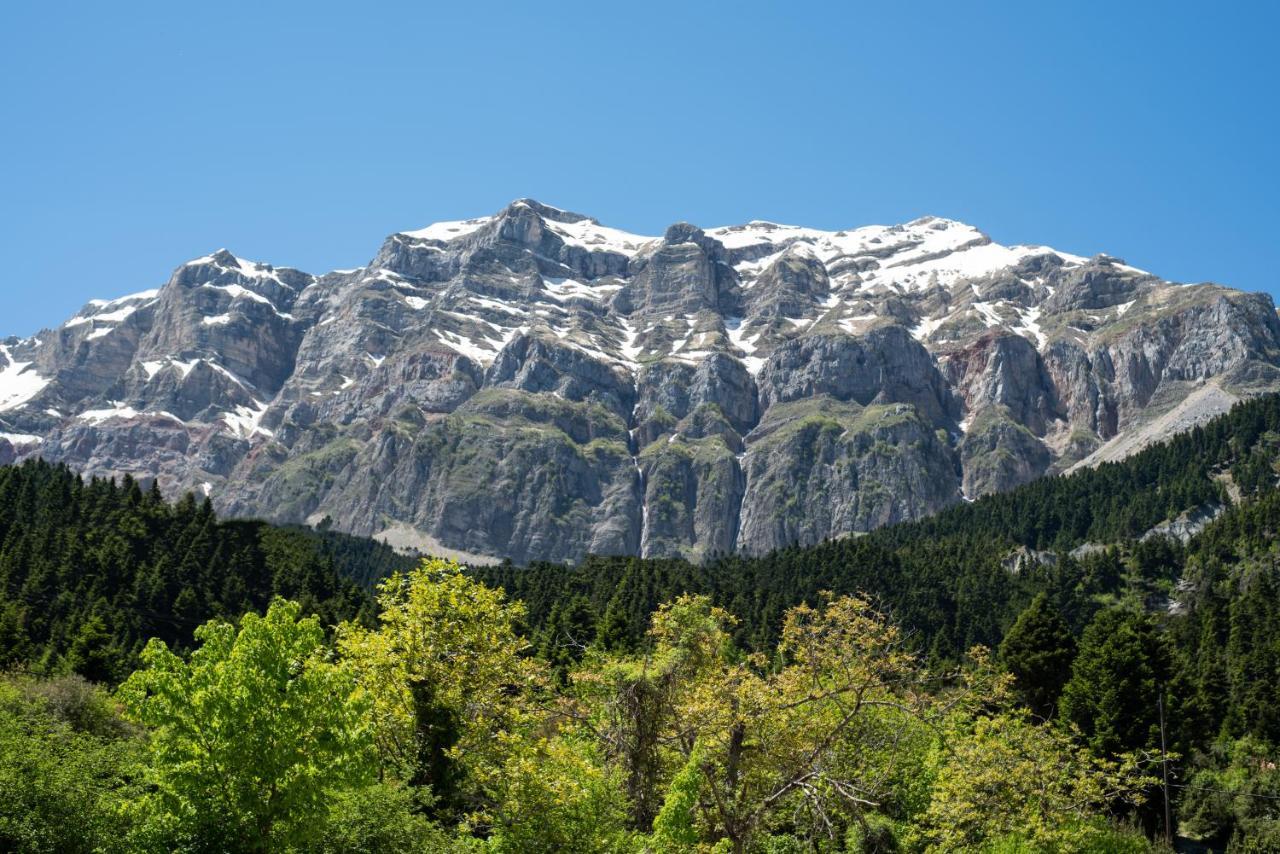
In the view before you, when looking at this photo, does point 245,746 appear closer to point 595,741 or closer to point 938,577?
point 595,741

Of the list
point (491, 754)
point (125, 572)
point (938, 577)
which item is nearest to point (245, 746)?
point (491, 754)

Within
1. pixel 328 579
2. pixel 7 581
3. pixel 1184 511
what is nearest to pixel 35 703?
pixel 7 581

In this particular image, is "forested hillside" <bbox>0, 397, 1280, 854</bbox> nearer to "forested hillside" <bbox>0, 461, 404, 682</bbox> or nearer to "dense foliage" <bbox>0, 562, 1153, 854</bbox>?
"dense foliage" <bbox>0, 562, 1153, 854</bbox>

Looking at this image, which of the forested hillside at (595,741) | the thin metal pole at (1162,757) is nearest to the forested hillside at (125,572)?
the forested hillside at (595,741)

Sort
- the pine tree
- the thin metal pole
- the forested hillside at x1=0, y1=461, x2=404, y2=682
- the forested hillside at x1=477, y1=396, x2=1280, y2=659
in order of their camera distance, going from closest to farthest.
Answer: the thin metal pole, the pine tree, the forested hillside at x1=0, y1=461, x2=404, y2=682, the forested hillside at x1=477, y1=396, x2=1280, y2=659

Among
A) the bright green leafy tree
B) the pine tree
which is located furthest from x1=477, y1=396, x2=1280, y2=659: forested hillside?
the bright green leafy tree

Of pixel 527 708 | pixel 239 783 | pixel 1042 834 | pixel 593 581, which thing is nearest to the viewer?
pixel 239 783

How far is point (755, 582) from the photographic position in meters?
165

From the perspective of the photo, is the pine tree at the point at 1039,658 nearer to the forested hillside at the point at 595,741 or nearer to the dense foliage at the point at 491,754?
the forested hillside at the point at 595,741

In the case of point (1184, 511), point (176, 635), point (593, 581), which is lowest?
point (176, 635)

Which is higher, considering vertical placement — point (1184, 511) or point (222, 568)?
point (1184, 511)

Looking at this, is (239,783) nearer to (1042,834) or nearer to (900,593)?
(1042,834)

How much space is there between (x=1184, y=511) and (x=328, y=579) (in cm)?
14605

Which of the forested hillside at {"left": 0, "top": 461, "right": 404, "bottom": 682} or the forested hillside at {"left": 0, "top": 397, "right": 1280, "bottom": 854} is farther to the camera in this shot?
the forested hillside at {"left": 0, "top": 461, "right": 404, "bottom": 682}
